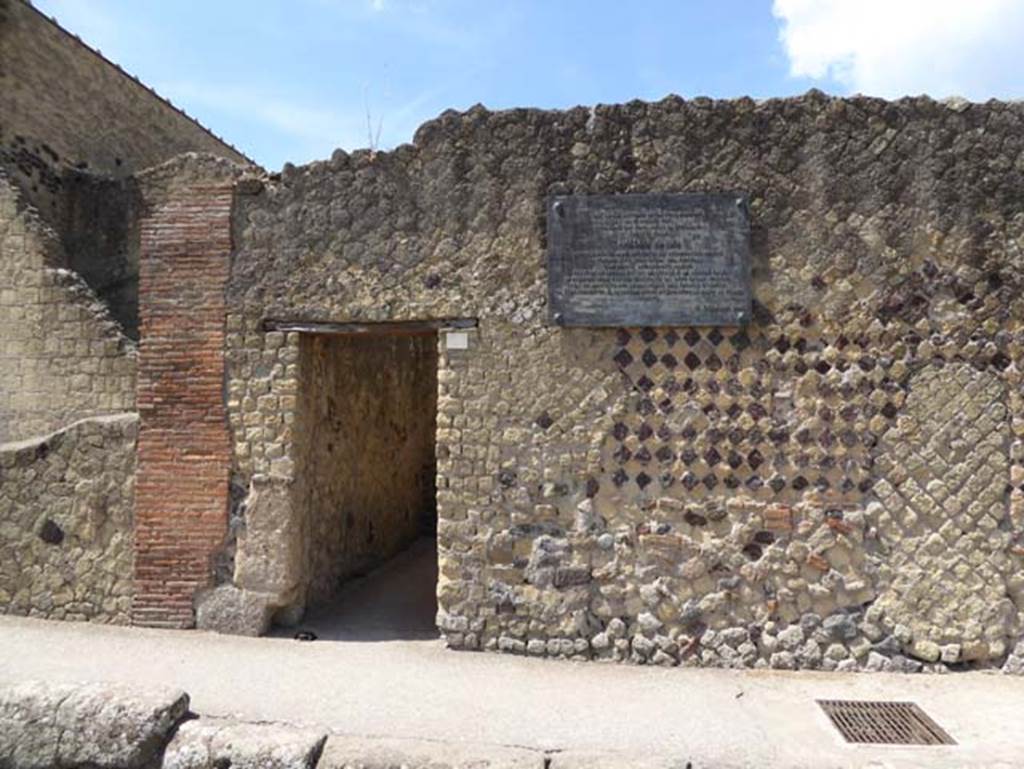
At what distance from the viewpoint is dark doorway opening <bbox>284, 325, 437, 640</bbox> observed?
6.71m

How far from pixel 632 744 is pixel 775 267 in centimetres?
331

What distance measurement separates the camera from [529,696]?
199 inches

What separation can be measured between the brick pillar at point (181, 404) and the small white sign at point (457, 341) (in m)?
1.77

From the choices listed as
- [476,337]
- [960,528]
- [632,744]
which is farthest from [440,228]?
[960,528]

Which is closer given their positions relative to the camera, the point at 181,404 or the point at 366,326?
the point at 366,326

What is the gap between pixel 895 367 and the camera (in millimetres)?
5789

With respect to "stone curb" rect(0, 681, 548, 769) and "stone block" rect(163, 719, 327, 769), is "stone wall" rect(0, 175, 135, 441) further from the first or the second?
"stone block" rect(163, 719, 327, 769)

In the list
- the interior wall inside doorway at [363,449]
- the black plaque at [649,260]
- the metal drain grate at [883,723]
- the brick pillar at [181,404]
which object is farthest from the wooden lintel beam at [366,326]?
the metal drain grate at [883,723]

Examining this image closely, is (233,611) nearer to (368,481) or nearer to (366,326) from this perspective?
(368,481)

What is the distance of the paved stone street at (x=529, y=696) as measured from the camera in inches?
169

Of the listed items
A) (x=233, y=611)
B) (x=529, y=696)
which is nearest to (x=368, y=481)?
(x=233, y=611)

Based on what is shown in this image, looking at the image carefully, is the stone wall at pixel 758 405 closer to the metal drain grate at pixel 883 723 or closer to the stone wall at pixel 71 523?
the metal drain grate at pixel 883 723

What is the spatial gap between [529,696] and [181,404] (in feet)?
11.3

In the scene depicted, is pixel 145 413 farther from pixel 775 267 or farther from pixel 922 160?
pixel 922 160
